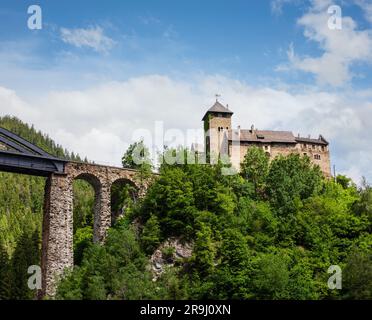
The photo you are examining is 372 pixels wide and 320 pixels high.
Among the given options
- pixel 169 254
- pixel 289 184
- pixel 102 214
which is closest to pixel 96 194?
pixel 102 214

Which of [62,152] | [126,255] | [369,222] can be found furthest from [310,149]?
[62,152]

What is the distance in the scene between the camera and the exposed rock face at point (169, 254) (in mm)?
41844

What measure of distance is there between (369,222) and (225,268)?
15477mm

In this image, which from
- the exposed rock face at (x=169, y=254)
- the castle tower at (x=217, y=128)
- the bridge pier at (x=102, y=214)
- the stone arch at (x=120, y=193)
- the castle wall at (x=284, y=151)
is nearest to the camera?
the exposed rock face at (x=169, y=254)

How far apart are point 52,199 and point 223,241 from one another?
14.6 metres

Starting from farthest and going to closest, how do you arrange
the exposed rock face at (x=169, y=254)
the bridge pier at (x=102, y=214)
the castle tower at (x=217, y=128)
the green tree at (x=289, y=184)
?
1. the castle tower at (x=217, y=128)
2. the green tree at (x=289, y=184)
3. the bridge pier at (x=102, y=214)
4. the exposed rock face at (x=169, y=254)

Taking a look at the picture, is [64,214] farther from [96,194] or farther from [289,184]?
[289,184]

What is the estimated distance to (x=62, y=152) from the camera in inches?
7717

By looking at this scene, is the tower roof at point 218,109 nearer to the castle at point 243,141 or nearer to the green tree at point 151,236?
the castle at point 243,141

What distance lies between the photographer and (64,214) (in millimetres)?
43688

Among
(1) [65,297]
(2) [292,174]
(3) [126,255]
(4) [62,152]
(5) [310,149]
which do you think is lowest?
(1) [65,297]

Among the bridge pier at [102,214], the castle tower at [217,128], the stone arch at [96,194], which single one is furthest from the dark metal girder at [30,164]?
the castle tower at [217,128]

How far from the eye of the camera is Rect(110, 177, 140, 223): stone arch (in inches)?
2009
